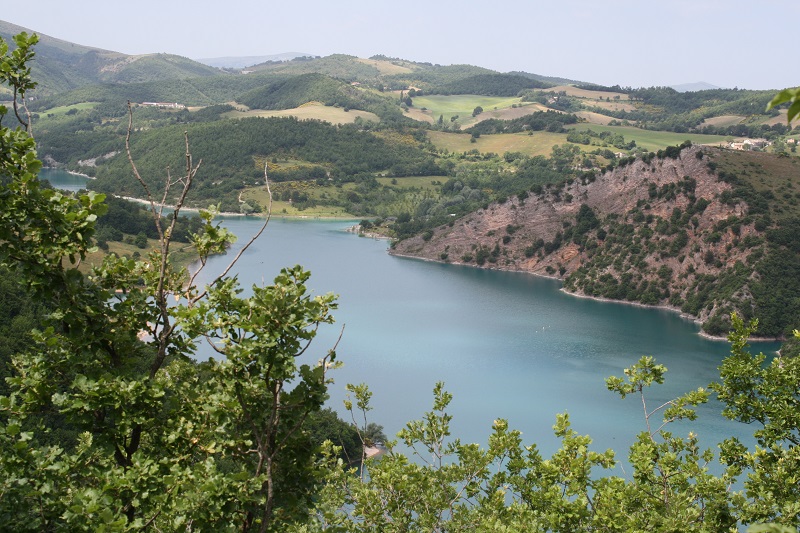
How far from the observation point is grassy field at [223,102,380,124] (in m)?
145

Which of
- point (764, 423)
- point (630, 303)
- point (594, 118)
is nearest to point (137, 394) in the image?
point (764, 423)

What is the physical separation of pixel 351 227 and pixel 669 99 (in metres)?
117

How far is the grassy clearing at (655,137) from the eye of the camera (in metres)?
117

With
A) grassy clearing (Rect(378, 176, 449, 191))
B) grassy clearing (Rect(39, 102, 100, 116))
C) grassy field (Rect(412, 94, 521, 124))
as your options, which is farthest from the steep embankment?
grassy clearing (Rect(39, 102, 100, 116))

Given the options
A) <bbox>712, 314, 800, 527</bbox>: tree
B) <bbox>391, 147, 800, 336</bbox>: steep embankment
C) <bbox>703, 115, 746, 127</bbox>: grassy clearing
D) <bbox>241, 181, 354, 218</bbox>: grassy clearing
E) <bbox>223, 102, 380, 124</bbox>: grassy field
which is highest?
<bbox>712, 314, 800, 527</bbox>: tree

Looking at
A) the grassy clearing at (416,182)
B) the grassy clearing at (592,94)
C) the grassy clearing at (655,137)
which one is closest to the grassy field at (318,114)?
the grassy clearing at (416,182)

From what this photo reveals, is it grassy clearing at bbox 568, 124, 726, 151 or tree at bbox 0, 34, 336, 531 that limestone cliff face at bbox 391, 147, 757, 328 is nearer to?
grassy clearing at bbox 568, 124, 726, 151

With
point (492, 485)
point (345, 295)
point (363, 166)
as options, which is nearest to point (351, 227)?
point (363, 166)

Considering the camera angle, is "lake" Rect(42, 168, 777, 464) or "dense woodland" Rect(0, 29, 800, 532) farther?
"lake" Rect(42, 168, 777, 464)

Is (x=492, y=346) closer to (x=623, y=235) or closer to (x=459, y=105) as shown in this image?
(x=623, y=235)

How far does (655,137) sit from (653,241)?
64.9 m

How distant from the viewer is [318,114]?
14850 centimetres

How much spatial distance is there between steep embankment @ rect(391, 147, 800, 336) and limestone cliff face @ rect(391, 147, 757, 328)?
0.33ft

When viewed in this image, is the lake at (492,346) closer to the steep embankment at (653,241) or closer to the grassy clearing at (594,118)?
the steep embankment at (653,241)
